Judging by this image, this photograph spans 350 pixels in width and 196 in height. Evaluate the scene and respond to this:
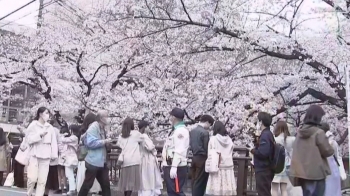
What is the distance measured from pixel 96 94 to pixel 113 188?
18.6 feet

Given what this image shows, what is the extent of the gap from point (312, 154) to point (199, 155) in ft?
8.83

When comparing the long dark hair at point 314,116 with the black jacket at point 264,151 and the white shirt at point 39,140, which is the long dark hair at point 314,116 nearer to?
the black jacket at point 264,151

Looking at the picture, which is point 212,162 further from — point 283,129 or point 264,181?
point 283,129

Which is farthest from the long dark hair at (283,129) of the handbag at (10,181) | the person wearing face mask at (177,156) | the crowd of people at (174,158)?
the handbag at (10,181)

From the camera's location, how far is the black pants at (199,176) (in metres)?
8.50

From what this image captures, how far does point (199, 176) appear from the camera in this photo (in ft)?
28.1

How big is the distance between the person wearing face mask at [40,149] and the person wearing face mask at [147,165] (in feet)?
5.48

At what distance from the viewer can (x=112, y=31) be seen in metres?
14.7

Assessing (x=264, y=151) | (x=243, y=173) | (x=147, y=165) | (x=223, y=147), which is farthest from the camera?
(x=243, y=173)

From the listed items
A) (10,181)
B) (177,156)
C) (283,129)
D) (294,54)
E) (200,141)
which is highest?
(294,54)

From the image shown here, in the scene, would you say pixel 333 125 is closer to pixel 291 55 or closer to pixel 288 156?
pixel 291 55

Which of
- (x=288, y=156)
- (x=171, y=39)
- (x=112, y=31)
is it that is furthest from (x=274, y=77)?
(x=112, y=31)

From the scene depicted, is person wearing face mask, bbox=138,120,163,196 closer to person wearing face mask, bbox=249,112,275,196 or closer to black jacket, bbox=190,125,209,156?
black jacket, bbox=190,125,209,156

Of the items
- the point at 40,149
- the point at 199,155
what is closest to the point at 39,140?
the point at 40,149
